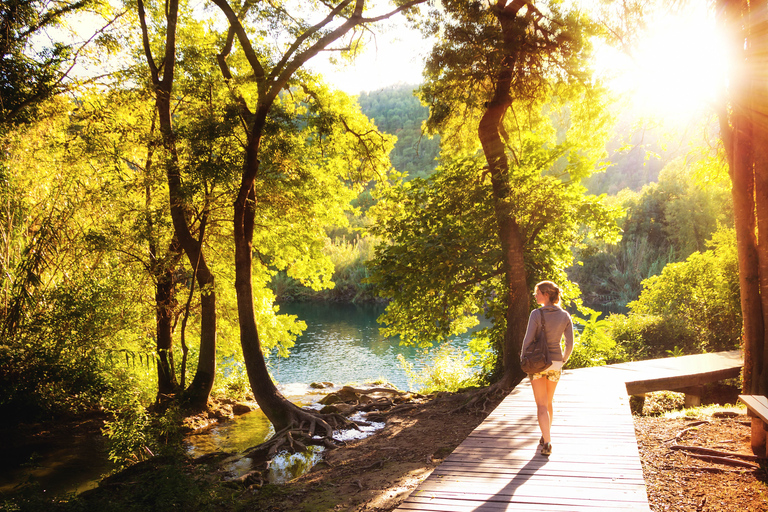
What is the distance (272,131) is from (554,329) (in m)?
6.90

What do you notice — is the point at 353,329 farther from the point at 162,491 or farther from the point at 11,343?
the point at 162,491

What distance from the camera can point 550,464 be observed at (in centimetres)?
430

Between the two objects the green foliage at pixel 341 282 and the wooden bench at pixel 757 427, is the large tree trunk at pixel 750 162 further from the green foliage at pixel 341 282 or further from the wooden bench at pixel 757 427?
the green foliage at pixel 341 282

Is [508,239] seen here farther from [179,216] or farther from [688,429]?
[179,216]

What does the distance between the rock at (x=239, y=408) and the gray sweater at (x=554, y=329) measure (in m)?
9.77

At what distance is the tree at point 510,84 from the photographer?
8383 mm

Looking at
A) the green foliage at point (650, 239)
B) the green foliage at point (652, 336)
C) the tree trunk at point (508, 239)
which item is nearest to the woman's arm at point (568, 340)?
the tree trunk at point (508, 239)

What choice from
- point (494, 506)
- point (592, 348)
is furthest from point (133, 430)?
point (592, 348)

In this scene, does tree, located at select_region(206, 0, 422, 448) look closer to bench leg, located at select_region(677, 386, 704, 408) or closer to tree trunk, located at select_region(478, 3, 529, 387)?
tree trunk, located at select_region(478, 3, 529, 387)

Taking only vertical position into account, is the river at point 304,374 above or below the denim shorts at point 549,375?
below

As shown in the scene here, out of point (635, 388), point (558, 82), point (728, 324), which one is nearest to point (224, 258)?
point (558, 82)

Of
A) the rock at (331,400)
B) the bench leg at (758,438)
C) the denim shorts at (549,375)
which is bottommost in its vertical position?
the rock at (331,400)

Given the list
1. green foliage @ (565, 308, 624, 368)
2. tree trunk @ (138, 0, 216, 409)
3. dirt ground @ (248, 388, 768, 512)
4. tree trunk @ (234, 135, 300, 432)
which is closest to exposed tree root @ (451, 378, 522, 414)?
dirt ground @ (248, 388, 768, 512)

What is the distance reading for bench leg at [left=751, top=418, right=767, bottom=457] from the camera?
190 inches
